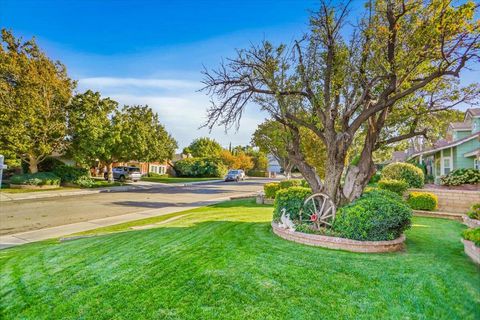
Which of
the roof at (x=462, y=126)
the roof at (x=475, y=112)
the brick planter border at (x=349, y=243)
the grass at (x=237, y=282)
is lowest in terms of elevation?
the grass at (x=237, y=282)

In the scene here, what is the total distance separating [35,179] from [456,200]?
88.1ft

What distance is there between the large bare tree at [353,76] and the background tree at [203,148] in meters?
53.6

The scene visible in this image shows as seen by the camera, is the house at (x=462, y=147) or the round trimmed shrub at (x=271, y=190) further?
the house at (x=462, y=147)

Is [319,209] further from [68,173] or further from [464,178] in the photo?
[68,173]

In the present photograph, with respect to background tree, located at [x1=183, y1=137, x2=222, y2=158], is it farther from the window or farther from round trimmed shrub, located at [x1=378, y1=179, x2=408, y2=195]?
round trimmed shrub, located at [x1=378, y1=179, x2=408, y2=195]

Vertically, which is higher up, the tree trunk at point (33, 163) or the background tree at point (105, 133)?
the background tree at point (105, 133)

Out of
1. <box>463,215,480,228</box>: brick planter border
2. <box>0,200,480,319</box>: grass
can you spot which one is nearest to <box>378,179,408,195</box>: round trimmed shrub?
<box>463,215,480,228</box>: brick planter border

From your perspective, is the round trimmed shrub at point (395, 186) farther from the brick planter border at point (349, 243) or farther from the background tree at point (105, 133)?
the background tree at point (105, 133)

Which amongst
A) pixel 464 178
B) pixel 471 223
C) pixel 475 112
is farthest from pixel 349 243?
pixel 475 112

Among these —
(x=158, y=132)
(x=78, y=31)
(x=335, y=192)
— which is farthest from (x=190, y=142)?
(x=335, y=192)

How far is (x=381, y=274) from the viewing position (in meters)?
4.08

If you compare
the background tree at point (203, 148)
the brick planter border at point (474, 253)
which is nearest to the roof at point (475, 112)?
the brick planter border at point (474, 253)

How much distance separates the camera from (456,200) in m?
10.9

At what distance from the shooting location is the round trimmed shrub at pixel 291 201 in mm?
7001
